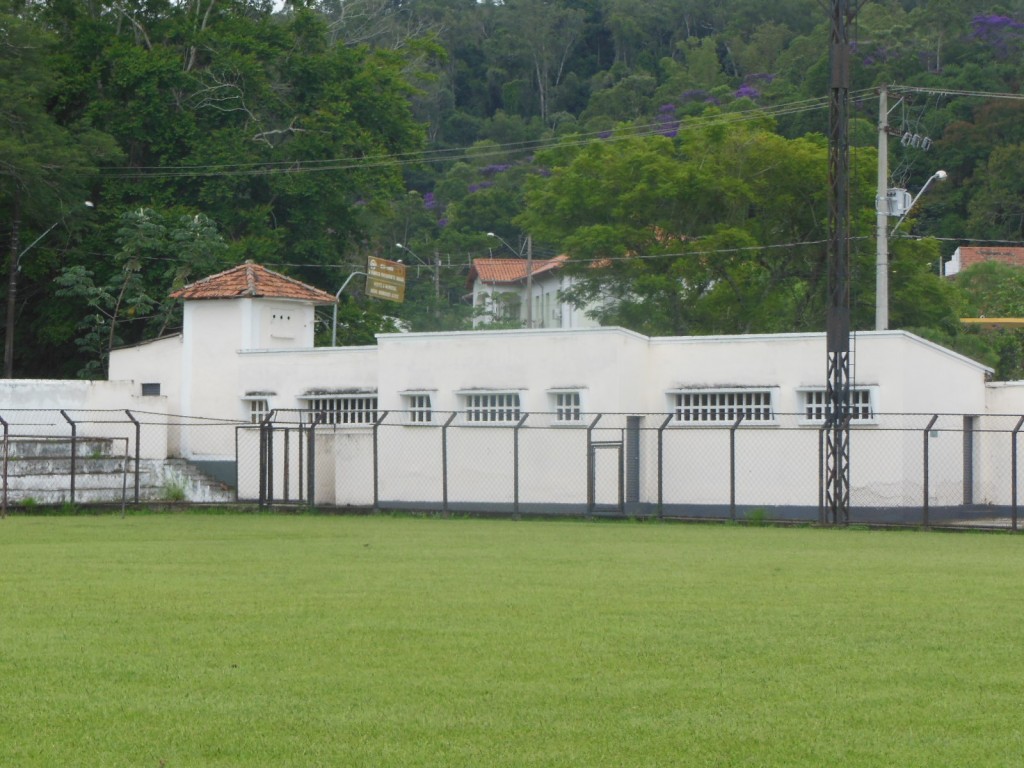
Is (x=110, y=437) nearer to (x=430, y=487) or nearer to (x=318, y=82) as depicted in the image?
(x=430, y=487)

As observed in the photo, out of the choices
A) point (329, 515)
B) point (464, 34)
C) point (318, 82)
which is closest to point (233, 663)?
point (329, 515)

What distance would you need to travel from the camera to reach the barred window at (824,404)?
31641 millimetres

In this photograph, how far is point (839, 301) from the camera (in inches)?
1142

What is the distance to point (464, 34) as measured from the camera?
127m

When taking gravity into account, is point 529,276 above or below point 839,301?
above

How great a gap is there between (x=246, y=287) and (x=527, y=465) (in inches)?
342

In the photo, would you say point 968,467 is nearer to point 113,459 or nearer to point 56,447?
point 113,459

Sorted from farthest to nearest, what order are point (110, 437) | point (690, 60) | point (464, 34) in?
point (464, 34) < point (690, 60) < point (110, 437)

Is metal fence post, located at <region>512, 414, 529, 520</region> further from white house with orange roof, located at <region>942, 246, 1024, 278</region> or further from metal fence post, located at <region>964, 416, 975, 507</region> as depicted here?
white house with orange roof, located at <region>942, 246, 1024, 278</region>

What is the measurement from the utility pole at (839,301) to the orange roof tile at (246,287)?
14360 millimetres

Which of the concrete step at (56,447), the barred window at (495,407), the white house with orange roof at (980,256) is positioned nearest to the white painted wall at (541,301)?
the white house with orange roof at (980,256)

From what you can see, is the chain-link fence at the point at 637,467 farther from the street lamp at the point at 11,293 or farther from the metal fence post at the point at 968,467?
the street lamp at the point at 11,293

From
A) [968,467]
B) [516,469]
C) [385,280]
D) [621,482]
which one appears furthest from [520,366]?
[385,280]

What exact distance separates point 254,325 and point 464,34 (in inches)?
3674
